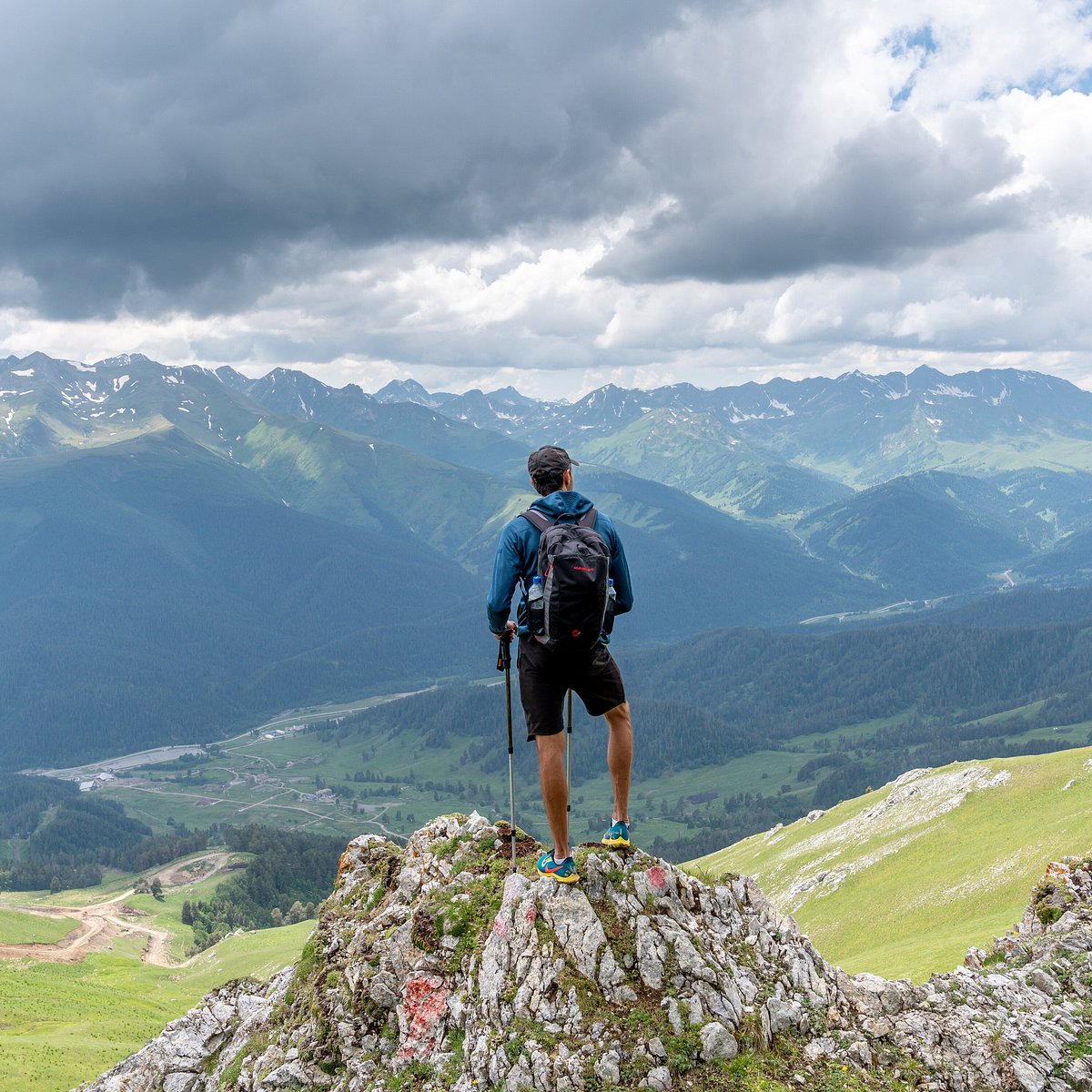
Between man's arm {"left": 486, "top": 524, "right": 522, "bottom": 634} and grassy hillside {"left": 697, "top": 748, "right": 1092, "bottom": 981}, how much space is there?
29083 millimetres

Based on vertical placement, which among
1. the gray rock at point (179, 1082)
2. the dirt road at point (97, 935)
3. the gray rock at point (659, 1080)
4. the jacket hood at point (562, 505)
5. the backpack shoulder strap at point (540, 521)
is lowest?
the dirt road at point (97, 935)

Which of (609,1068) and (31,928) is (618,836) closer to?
(609,1068)

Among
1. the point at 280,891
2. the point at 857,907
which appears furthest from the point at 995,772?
the point at 280,891

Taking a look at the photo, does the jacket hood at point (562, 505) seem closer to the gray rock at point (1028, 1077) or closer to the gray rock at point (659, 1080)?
the gray rock at point (659, 1080)

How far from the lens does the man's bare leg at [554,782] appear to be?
1497 centimetres

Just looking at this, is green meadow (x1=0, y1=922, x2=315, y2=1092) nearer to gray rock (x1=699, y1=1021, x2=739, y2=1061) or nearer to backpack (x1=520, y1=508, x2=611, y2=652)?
gray rock (x1=699, y1=1021, x2=739, y2=1061)

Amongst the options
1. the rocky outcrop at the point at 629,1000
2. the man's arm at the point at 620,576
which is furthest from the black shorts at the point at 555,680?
the rocky outcrop at the point at 629,1000

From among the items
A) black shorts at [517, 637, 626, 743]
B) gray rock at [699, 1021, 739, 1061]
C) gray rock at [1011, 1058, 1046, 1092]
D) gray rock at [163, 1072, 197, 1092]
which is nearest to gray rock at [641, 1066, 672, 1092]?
gray rock at [699, 1021, 739, 1061]

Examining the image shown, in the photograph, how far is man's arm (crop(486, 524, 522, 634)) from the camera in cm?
1462

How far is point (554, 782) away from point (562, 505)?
5.03 metres

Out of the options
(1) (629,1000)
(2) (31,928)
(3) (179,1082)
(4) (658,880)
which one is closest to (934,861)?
(4) (658,880)

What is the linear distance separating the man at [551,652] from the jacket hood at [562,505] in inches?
0.6

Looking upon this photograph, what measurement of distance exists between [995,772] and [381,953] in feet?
275

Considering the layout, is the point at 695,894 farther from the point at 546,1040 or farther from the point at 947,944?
the point at 947,944
